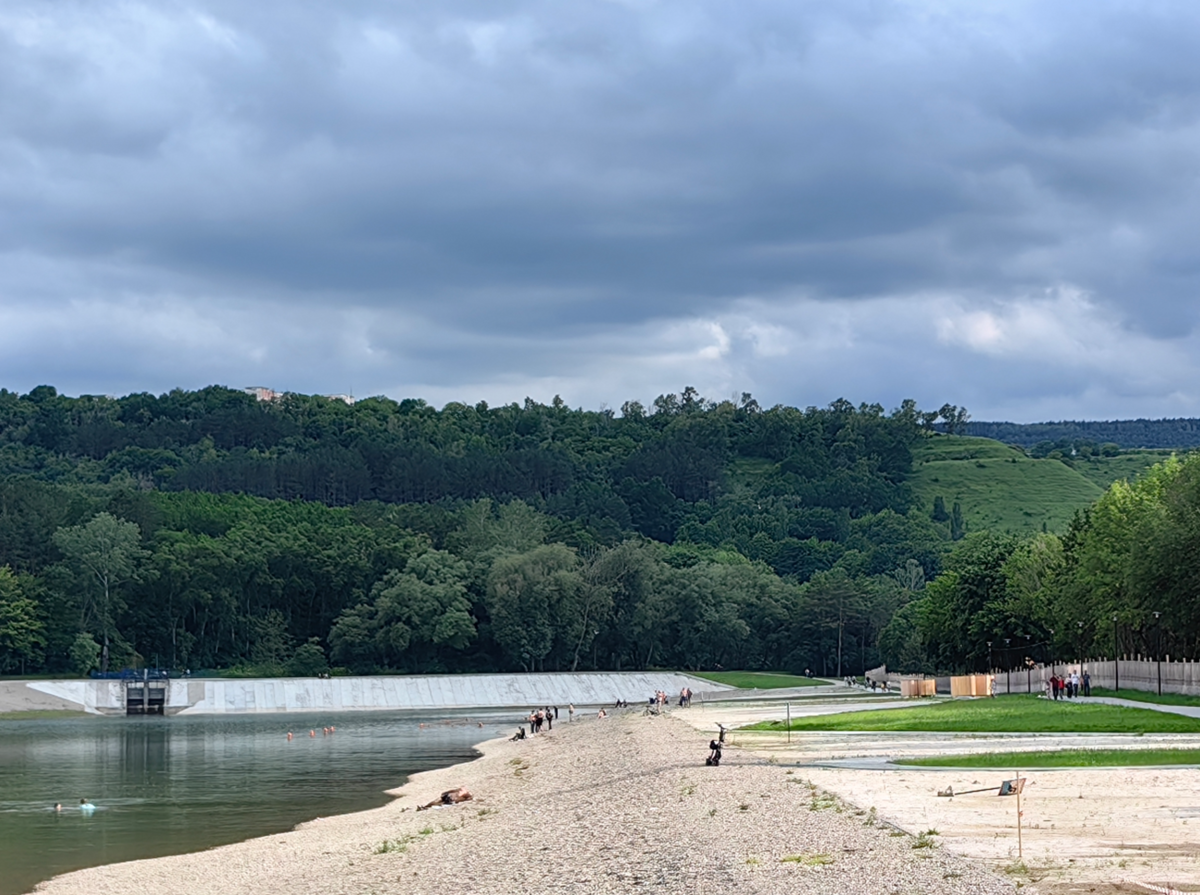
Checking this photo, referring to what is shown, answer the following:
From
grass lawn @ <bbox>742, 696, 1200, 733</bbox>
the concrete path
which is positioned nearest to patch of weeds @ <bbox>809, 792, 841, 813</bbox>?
grass lawn @ <bbox>742, 696, 1200, 733</bbox>

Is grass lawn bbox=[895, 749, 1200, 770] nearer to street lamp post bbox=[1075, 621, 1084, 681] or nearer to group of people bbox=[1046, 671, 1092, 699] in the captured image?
group of people bbox=[1046, 671, 1092, 699]

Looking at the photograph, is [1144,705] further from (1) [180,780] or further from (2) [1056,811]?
(1) [180,780]

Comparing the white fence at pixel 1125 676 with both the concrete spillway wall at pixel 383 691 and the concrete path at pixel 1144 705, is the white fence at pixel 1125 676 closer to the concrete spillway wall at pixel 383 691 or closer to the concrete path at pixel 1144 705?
the concrete path at pixel 1144 705

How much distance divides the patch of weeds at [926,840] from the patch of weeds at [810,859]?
4.23 feet

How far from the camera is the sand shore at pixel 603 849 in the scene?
817 inches

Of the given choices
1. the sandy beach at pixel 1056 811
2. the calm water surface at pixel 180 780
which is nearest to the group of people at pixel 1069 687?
the calm water surface at pixel 180 780

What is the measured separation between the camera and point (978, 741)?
40.7 meters

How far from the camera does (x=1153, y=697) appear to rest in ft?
196

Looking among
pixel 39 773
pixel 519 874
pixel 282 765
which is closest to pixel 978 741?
pixel 519 874

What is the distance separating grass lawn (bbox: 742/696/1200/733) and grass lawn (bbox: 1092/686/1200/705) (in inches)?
98.0

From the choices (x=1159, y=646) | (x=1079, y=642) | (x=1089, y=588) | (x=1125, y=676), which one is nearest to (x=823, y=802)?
(x=1125, y=676)

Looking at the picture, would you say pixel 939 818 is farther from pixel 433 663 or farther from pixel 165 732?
pixel 433 663

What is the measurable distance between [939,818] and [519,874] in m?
6.97

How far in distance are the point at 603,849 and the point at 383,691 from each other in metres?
96.9
